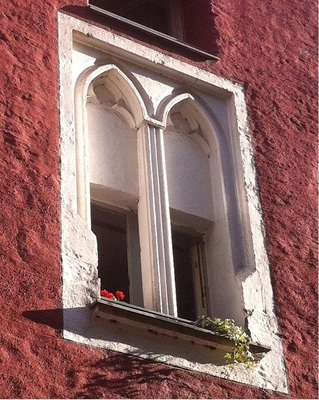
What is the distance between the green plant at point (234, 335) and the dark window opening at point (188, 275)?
452 millimetres

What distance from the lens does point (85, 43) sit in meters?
10.6

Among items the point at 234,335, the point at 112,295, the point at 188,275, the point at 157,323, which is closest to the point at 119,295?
the point at 112,295

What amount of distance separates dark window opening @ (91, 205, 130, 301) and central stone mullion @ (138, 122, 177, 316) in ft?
0.60

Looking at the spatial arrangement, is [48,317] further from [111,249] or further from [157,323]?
[111,249]

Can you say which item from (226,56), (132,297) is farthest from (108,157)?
(226,56)

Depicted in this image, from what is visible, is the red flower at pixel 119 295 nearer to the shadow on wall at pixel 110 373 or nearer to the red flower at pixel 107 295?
the red flower at pixel 107 295

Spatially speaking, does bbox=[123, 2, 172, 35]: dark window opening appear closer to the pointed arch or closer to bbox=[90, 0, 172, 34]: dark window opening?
bbox=[90, 0, 172, 34]: dark window opening

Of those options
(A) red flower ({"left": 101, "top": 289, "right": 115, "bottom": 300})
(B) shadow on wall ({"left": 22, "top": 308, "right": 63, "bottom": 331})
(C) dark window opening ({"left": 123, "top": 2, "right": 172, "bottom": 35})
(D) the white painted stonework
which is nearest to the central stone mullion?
(D) the white painted stonework

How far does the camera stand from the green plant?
9219 millimetres

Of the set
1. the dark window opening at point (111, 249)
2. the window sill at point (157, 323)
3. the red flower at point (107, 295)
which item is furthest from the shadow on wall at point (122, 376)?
the dark window opening at point (111, 249)

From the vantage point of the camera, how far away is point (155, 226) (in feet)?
31.9

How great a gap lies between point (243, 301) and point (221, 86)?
6.87 feet

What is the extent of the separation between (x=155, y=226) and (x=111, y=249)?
1.30 feet

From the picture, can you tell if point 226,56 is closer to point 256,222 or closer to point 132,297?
point 256,222
